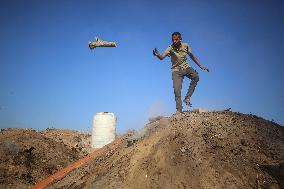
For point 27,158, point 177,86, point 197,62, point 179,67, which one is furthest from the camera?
point 27,158

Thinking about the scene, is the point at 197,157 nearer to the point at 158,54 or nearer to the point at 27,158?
the point at 158,54

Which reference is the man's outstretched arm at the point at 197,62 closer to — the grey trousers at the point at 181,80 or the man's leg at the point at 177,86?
the grey trousers at the point at 181,80

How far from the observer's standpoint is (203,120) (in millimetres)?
6656

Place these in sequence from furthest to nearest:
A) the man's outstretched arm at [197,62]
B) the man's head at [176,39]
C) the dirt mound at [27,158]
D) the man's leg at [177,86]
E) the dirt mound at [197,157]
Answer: the dirt mound at [27,158]
the man's outstretched arm at [197,62]
the man's head at [176,39]
the man's leg at [177,86]
the dirt mound at [197,157]

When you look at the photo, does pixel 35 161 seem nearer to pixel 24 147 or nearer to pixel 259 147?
pixel 24 147

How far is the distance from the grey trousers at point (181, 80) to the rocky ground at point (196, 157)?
609 millimetres

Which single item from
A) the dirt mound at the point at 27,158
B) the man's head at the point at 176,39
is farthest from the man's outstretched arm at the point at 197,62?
the dirt mound at the point at 27,158

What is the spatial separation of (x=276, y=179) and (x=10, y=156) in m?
8.16

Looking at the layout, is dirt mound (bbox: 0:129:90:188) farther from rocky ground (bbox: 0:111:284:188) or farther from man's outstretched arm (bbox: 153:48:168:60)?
man's outstretched arm (bbox: 153:48:168:60)

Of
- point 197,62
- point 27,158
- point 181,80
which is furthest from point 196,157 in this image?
point 27,158

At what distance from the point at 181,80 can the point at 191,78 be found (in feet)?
1.11

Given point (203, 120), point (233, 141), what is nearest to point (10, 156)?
point (203, 120)

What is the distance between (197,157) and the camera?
216 inches

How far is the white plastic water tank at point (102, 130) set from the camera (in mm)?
10258
